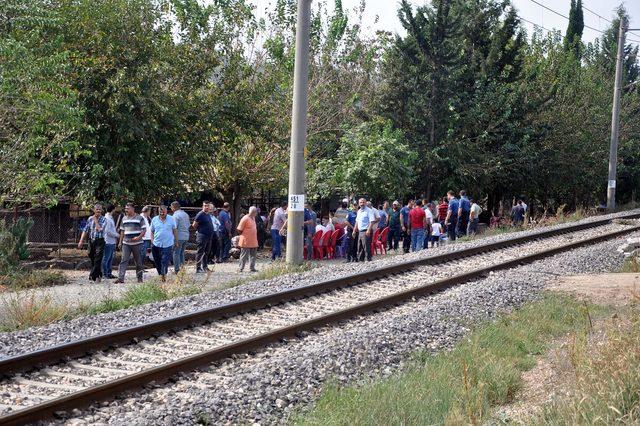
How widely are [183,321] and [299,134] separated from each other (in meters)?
7.69

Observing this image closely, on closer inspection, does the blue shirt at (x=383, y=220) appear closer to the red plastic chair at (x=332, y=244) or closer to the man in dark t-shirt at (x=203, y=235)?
the red plastic chair at (x=332, y=244)

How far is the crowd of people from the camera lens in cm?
1712

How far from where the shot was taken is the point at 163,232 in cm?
1703

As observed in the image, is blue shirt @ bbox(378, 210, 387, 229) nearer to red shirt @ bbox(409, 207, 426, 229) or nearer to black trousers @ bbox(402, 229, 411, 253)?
black trousers @ bbox(402, 229, 411, 253)

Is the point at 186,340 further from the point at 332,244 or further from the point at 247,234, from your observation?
the point at 332,244

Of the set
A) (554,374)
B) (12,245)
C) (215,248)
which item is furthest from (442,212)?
(554,374)

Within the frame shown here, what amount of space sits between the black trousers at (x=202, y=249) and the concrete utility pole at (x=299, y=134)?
2605mm

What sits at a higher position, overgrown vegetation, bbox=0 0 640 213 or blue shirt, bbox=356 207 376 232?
overgrown vegetation, bbox=0 0 640 213

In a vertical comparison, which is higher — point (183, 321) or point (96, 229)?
point (96, 229)

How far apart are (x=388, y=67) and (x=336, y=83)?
2621mm

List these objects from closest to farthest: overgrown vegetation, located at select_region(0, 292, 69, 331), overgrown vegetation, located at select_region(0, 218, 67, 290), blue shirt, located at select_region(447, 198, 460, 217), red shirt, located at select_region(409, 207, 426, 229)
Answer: overgrown vegetation, located at select_region(0, 292, 69, 331) < overgrown vegetation, located at select_region(0, 218, 67, 290) < red shirt, located at select_region(409, 207, 426, 229) < blue shirt, located at select_region(447, 198, 460, 217)

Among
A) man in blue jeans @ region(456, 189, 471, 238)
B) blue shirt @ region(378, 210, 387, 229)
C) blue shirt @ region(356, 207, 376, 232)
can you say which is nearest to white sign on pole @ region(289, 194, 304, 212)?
blue shirt @ region(356, 207, 376, 232)

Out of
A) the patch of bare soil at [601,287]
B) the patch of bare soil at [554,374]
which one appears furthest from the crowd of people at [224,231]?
the patch of bare soil at [554,374]

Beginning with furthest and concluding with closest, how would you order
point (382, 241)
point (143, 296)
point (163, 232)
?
point (382, 241) → point (163, 232) → point (143, 296)
